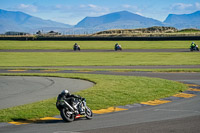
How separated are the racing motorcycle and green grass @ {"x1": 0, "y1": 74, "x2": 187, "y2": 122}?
1.49m

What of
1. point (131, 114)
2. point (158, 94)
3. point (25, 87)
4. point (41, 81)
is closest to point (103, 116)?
point (131, 114)

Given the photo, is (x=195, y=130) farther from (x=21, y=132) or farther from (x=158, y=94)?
(x=158, y=94)

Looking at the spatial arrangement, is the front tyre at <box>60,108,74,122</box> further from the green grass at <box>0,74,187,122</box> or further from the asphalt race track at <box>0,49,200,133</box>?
the green grass at <box>0,74,187,122</box>

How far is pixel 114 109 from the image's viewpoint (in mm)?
15664

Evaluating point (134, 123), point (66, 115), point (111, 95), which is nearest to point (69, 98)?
point (66, 115)

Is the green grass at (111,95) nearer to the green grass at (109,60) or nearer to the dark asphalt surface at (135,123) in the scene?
the dark asphalt surface at (135,123)

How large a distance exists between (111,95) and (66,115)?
6.23m

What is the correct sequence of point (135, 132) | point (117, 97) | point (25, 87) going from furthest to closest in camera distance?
1. point (25, 87)
2. point (117, 97)
3. point (135, 132)

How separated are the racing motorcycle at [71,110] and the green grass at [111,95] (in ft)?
4.87

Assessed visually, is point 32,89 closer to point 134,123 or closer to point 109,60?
point 134,123

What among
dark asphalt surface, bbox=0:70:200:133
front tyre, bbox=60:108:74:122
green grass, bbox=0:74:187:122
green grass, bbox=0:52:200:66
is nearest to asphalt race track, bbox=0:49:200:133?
dark asphalt surface, bbox=0:70:200:133

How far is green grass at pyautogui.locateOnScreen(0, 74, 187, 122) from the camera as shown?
14625mm

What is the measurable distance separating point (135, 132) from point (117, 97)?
6989 mm

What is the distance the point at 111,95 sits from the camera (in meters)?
19.0
